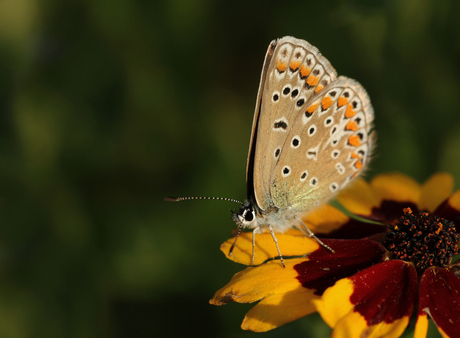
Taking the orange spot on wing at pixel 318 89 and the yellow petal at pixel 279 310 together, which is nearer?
the yellow petal at pixel 279 310

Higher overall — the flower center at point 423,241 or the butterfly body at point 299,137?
the butterfly body at point 299,137

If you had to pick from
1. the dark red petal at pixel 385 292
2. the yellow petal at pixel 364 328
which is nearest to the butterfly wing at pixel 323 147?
the dark red petal at pixel 385 292

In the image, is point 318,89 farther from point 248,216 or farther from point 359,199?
point 359,199

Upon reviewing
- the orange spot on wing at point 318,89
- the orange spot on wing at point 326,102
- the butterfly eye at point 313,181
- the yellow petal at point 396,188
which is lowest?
the yellow petal at point 396,188

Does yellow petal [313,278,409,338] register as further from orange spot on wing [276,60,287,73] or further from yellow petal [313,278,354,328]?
orange spot on wing [276,60,287,73]

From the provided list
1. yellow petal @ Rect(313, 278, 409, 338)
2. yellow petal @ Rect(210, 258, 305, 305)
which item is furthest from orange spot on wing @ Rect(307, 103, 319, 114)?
yellow petal @ Rect(313, 278, 409, 338)

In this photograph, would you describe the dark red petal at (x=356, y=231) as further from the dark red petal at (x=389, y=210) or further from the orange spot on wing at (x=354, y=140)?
the orange spot on wing at (x=354, y=140)

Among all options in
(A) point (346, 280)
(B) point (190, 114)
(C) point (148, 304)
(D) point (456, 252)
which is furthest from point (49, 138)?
(D) point (456, 252)
